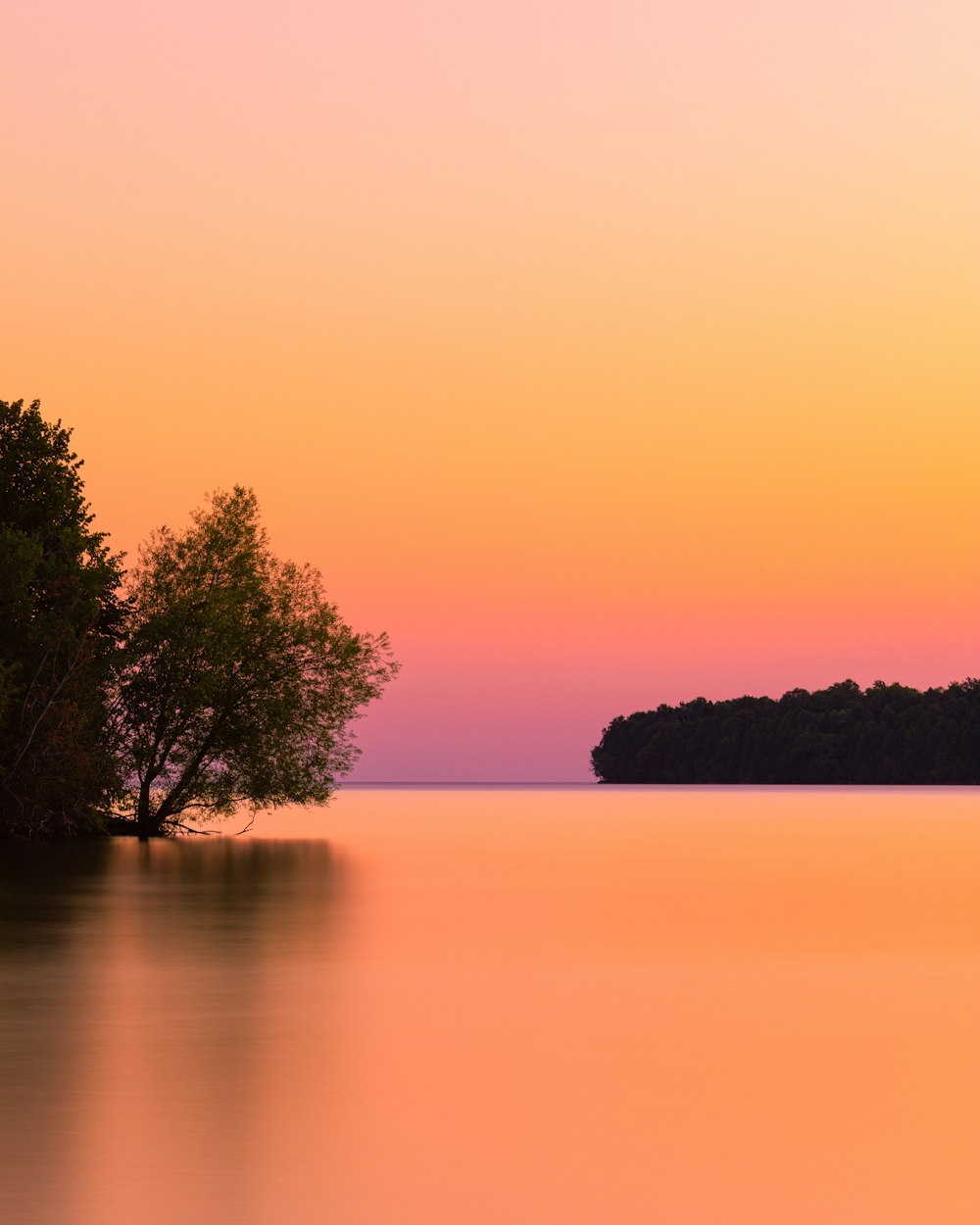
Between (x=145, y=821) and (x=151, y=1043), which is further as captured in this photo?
(x=145, y=821)

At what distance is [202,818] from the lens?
80562mm

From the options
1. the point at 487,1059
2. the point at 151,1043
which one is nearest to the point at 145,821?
the point at 151,1043

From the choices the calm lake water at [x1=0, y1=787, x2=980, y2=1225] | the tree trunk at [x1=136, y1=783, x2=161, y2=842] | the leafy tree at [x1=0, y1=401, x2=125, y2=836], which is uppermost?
the leafy tree at [x1=0, y1=401, x2=125, y2=836]

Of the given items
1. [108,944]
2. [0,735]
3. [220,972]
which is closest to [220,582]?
[0,735]

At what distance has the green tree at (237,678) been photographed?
74938 millimetres

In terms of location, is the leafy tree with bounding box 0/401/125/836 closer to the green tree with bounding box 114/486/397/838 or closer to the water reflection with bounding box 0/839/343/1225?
the green tree with bounding box 114/486/397/838

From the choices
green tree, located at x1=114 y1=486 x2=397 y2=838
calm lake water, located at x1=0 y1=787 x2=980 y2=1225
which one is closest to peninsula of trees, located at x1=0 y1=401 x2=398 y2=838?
green tree, located at x1=114 y1=486 x2=397 y2=838

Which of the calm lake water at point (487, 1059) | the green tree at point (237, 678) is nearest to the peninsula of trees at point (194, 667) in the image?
the green tree at point (237, 678)

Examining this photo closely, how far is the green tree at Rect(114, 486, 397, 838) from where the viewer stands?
246ft

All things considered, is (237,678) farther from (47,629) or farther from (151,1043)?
(151,1043)

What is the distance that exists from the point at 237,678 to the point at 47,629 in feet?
33.9

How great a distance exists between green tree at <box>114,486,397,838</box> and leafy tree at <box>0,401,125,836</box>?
299 centimetres

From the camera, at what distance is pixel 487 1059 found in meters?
17.2

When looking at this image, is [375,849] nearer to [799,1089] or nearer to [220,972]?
[220,972]
